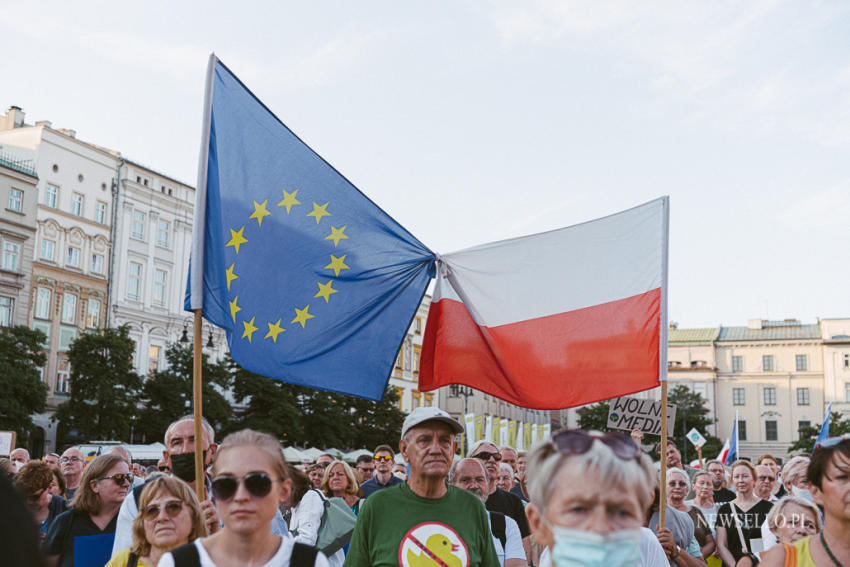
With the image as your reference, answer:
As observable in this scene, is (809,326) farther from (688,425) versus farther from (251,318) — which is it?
(251,318)

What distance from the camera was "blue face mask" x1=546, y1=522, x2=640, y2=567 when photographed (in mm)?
2227

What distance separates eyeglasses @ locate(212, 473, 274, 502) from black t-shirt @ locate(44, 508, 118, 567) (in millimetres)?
2413

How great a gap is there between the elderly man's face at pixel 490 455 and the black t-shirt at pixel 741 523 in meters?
2.05

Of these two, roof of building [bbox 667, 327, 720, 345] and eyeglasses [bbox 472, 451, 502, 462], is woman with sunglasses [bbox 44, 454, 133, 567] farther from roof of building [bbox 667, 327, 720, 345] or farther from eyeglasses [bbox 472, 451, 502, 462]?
roof of building [bbox 667, 327, 720, 345]

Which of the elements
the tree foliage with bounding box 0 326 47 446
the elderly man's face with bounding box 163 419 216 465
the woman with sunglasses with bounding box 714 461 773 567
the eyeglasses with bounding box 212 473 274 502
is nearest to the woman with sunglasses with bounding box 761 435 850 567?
the eyeglasses with bounding box 212 473 274 502

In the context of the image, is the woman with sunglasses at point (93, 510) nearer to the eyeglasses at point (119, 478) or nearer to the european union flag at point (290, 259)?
the eyeglasses at point (119, 478)

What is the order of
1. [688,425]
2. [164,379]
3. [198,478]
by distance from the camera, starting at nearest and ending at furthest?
[198,478], [164,379], [688,425]

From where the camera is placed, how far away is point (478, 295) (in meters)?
7.63

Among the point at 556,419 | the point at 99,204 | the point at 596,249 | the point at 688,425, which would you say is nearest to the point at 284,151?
the point at 596,249

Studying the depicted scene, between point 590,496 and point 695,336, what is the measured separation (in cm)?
11293

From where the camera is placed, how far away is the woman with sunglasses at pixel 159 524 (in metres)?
4.34

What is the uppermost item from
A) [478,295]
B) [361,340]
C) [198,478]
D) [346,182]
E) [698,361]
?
[698,361]

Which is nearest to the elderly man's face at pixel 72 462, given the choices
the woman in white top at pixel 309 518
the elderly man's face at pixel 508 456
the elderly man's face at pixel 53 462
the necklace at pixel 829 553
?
the elderly man's face at pixel 53 462

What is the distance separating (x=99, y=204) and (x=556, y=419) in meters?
69.6
